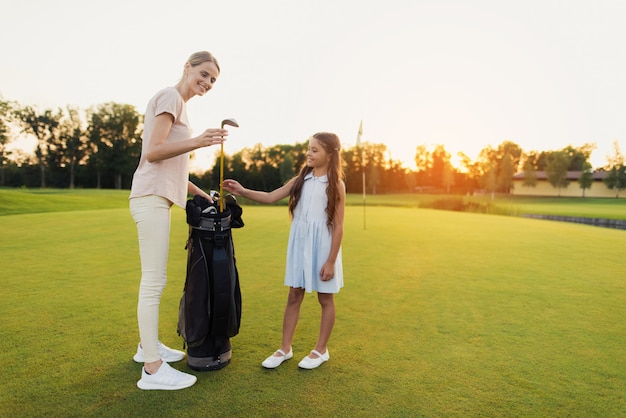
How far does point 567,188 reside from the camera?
45.9m

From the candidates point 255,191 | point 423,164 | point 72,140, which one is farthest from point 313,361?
point 423,164

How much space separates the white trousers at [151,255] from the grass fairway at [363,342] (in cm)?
30

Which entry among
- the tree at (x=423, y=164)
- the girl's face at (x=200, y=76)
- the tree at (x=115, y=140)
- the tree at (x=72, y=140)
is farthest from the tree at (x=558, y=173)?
the tree at (x=72, y=140)

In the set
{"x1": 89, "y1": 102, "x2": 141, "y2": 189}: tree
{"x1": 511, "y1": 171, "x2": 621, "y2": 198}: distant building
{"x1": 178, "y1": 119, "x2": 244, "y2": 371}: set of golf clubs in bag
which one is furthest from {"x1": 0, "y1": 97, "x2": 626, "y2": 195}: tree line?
{"x1": 178, "y1": 119, "x2": 244, "y2": 371}: set of golf clubs in bag

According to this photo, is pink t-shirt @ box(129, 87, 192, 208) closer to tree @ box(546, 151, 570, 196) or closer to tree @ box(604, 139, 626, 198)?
tree @ box(604, 139, 626, 198)

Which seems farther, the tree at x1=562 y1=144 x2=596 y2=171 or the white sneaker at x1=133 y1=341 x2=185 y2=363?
the tree at x1=562 y1=144 x2=596 y2=171

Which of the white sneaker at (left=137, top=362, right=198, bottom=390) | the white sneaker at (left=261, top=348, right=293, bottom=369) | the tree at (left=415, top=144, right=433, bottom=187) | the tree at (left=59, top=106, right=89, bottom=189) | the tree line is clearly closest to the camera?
the white sneaker at (left=137, top=362, right=198, bottom=390)

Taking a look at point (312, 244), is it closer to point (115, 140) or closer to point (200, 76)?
point (200, 76)

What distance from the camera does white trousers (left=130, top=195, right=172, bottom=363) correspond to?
260cm

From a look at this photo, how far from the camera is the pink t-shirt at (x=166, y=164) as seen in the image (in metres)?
2.52

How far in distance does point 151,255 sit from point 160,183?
1.48 feet

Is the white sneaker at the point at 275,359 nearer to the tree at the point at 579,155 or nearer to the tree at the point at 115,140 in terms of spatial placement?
the tree at the point at 115,140

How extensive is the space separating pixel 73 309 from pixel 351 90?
774 inches

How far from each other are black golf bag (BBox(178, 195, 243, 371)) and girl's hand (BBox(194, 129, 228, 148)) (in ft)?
1.66
